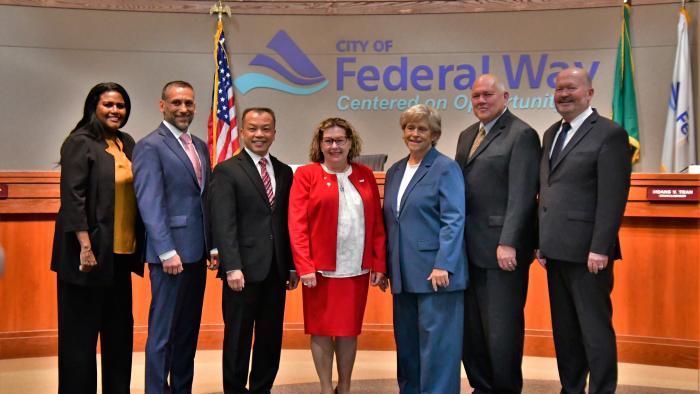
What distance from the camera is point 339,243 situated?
3.23 meters

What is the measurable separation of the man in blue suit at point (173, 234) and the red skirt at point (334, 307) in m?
0.59

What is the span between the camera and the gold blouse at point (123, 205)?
3.18 m

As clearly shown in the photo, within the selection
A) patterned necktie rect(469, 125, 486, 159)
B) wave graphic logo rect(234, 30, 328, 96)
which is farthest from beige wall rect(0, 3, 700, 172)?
patterned necktie rect(469, 125, 486, 159)

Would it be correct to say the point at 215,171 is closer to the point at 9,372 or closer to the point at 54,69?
the point at 9,372

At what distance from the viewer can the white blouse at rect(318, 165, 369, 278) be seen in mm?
3236

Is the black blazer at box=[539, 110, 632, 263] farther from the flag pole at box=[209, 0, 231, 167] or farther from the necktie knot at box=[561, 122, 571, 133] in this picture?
the flag pole at box=[209, 0, 231, 167]

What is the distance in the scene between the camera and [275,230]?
3.24 m

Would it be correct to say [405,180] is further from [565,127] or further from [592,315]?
[592,315]

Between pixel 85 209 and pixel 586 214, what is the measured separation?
230cm

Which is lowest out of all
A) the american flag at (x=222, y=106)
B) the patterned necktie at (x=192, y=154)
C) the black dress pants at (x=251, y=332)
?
the black dress pants at (x=251, y=332)

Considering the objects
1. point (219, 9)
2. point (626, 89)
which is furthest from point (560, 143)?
point (219, 9)

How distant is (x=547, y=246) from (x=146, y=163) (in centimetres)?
191

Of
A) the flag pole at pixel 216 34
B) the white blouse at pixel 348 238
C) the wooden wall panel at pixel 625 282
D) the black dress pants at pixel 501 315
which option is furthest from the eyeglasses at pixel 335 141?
the flag pole at pixel 216 34

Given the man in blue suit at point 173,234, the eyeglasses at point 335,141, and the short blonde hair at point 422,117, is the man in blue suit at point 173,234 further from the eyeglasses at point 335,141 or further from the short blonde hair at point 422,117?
the short blonde hair at point 422,117
